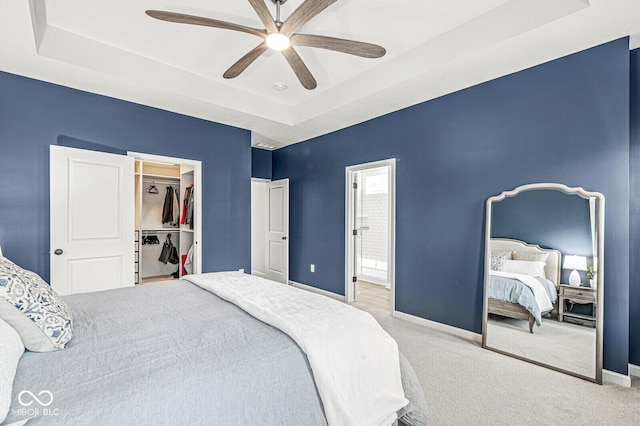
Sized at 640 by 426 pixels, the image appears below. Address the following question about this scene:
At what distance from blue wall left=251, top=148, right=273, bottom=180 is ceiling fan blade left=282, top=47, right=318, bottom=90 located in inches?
125

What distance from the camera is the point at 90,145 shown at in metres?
3.29

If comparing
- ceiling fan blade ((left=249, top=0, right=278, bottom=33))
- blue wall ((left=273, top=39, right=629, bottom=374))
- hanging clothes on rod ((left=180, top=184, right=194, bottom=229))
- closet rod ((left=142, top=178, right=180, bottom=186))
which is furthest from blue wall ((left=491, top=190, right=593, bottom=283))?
closet rod ((left=142, top=178, right=180, bottom=186))

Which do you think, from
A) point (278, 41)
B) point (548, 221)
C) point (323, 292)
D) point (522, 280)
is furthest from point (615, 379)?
point (278, 41)

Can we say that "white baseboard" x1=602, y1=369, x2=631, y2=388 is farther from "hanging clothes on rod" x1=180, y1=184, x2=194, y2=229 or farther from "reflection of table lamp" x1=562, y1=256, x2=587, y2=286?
"hanging clothes on rod" x1=180, y1=184, x2=194, y2=229

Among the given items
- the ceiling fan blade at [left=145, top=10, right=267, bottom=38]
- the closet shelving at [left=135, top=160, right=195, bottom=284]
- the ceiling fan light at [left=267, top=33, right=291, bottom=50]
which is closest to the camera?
the ceiling fan blade at [left=145, top=10, right=267, bottom=38]

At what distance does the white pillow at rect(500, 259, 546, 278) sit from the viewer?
8.78ft

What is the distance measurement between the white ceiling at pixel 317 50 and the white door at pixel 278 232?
6.90ft

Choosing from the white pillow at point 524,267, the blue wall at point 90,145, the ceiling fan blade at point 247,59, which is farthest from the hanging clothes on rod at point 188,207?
the white pillow at point 524,267

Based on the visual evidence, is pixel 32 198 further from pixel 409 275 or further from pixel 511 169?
pixel 511 169

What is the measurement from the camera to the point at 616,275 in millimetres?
2350

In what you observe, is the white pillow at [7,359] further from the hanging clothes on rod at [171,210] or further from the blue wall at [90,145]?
the hanging clothes on rod at [171,210]

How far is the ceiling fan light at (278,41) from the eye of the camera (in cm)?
206

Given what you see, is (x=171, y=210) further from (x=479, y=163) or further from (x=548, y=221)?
(x=548, y=221)

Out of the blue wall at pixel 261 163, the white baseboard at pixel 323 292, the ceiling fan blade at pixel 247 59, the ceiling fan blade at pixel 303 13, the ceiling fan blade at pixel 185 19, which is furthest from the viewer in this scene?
the blue wall at pixel 261 163
